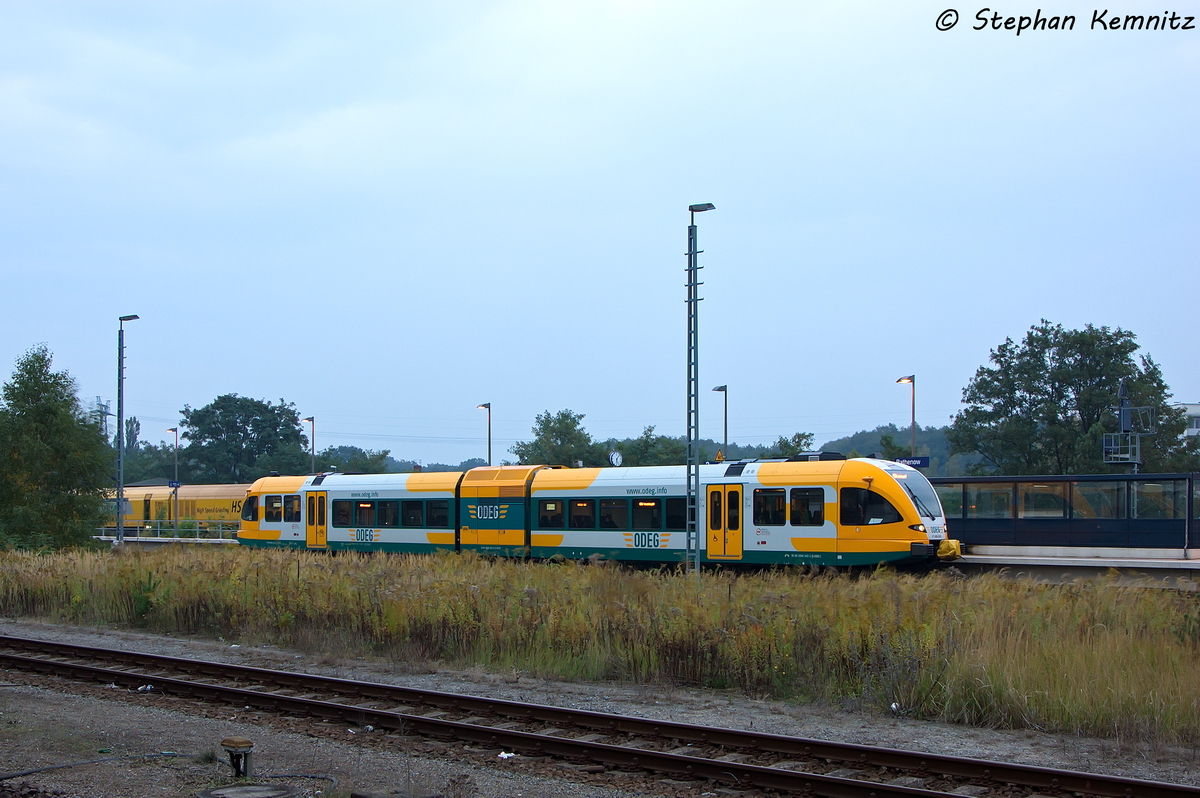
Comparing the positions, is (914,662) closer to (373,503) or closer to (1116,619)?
(1116,619)

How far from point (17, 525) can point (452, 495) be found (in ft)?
42.1

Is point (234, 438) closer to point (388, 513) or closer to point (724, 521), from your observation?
point (388, 513)

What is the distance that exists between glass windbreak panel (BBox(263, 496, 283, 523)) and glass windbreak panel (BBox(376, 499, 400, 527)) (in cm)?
477

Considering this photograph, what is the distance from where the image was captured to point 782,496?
22406 millimetres

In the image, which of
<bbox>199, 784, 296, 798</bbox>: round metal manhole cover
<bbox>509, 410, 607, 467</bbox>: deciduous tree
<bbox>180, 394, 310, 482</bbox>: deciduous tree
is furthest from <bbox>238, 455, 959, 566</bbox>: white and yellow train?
<bbox>180, 394, 310, 482</bbox>: deciduous tree

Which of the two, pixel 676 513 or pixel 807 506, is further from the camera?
pixel 676 513

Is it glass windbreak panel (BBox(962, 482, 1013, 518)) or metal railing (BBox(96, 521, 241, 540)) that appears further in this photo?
metal railing (BBox(96, 521, 241, 540))

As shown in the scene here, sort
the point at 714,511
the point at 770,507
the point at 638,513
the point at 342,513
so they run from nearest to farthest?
the point at 770,507
the point at 714,511
the point at 638,513
the point at 342,513

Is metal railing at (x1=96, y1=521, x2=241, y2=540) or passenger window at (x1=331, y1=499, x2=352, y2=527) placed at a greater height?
passenger window at (x1=331, y1=499, x2=352, y2=527)

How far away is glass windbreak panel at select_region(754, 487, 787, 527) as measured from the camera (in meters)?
22.4

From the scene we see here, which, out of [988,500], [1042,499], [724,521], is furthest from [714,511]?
[1042,499]

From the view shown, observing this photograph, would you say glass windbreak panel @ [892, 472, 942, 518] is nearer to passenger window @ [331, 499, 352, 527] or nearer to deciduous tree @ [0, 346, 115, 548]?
passenger window @ [331, 499, 352, 527]

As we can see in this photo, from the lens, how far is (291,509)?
106 ft

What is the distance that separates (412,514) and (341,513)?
324cm
